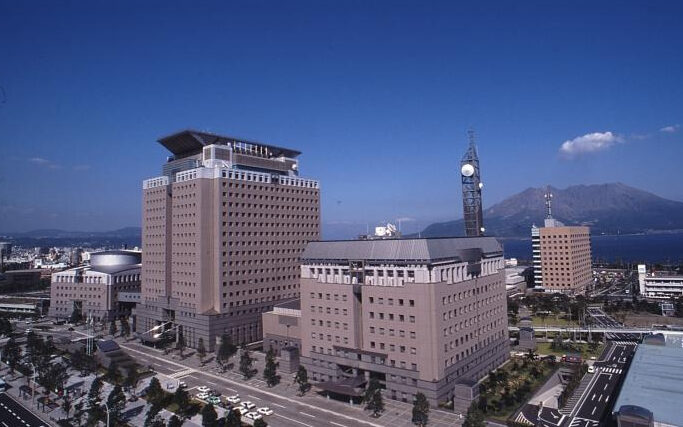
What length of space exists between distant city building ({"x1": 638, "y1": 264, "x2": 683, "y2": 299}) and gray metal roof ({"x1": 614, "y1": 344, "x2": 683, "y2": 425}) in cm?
7891

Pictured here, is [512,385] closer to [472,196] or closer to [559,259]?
[472,196]

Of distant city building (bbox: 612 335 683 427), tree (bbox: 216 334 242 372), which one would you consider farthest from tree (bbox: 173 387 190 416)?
distant city building (bbox: 612 335 683 427)

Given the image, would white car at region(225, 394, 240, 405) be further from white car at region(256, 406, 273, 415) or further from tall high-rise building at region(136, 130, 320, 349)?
tall high-rise building at region(136, 130, 320, 349)

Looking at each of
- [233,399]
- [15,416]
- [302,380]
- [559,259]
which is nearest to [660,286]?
[559,259]

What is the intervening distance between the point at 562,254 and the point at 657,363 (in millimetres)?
97535

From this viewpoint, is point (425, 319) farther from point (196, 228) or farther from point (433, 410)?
point (196, 228)

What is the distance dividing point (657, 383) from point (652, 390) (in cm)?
281

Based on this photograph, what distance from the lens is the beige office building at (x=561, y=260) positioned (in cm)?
14825

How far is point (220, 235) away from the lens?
280ft

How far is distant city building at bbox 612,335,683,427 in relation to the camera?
41.2 metres

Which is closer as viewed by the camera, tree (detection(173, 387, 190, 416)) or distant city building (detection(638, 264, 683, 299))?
tree (detection(173, 387, 190, 416))

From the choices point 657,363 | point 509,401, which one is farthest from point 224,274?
point 657,363

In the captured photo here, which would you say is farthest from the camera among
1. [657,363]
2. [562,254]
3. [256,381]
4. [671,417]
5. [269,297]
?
[562,254]

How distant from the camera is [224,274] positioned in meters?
85.6
